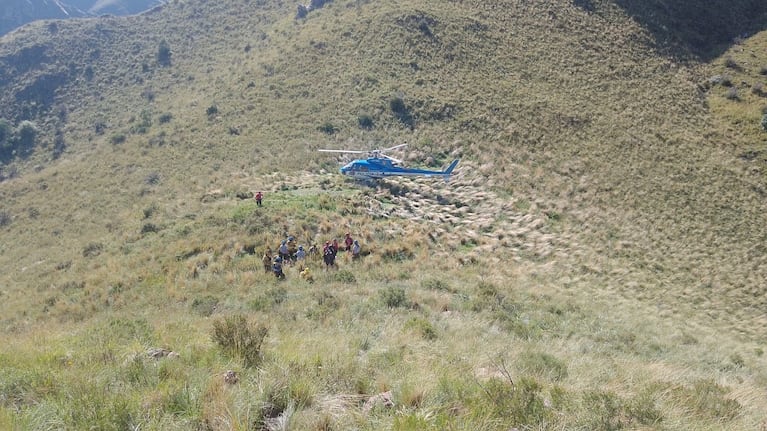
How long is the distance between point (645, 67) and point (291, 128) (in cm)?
3400

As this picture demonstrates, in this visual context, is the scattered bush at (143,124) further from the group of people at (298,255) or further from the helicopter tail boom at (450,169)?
the group of people at (298,255)

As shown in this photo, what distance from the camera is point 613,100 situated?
3922 cm

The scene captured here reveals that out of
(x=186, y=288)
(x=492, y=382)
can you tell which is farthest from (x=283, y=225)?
(x=492, y=382)

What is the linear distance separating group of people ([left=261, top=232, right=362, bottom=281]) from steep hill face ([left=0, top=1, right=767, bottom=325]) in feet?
27.7

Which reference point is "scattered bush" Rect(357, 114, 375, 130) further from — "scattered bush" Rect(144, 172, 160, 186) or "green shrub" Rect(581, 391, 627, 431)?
"green shrub" Rect(581, 391, 627, 431)

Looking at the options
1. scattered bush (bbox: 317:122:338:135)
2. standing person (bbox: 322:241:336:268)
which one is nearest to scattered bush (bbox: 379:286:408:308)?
standing person (bbox: 322:241:336:268)

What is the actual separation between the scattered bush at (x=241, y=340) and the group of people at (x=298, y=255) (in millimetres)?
9198

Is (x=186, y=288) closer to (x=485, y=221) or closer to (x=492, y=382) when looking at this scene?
(x=492, y=382)

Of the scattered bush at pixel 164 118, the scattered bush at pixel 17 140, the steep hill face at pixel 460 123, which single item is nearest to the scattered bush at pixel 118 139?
the steep hill face at pixel 460 123

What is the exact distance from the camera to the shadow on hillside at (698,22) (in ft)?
151

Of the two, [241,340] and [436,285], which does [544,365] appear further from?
[436,285]

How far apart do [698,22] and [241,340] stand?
60.7m

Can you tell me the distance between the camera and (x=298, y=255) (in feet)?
59.4

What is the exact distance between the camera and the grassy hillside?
584 centimetres
